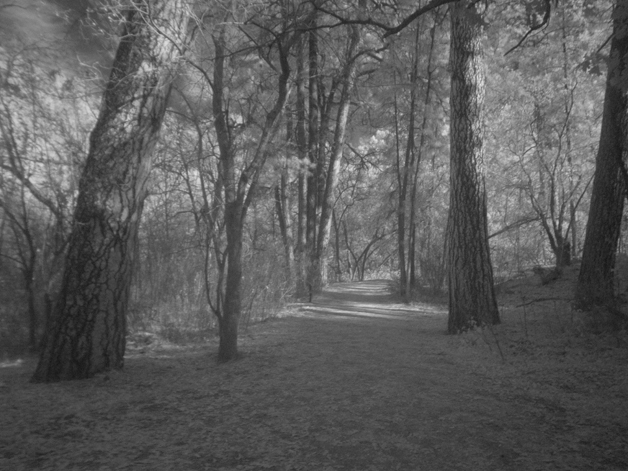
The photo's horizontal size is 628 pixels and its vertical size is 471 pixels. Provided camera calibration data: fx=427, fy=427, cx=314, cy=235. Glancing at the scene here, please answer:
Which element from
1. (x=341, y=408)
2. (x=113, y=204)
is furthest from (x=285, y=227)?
(x=341, y=408)

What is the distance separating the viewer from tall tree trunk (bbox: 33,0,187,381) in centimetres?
415

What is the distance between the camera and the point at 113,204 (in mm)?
4305

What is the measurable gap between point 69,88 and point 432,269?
9936 mm

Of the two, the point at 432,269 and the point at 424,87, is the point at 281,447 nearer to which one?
the point at 432,269

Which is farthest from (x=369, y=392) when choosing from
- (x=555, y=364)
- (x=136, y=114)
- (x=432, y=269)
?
(x=432, y=269)

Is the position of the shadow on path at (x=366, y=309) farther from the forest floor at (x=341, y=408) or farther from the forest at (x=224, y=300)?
the forest floor at (x=341, y=408)

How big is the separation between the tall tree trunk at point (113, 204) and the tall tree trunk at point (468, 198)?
4.33m

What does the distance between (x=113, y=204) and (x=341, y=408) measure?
116 inches

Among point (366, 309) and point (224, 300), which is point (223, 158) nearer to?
point (224, 300)

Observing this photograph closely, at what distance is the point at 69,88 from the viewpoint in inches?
195

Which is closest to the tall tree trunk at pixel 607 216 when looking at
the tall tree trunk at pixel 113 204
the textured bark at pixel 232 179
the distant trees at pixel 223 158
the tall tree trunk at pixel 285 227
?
the distant trees at pixel 223 158

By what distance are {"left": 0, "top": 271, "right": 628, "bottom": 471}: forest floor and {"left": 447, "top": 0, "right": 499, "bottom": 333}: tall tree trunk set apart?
27.0 inches

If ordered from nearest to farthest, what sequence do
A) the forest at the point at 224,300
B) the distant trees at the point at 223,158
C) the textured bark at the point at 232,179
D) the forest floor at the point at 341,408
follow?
the forest floor at the point at 341,408
the forest at the point at 224,300
the distant trees at the point at 223,158
the textured bark at the point at 232,179

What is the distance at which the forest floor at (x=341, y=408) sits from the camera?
2635 mm
